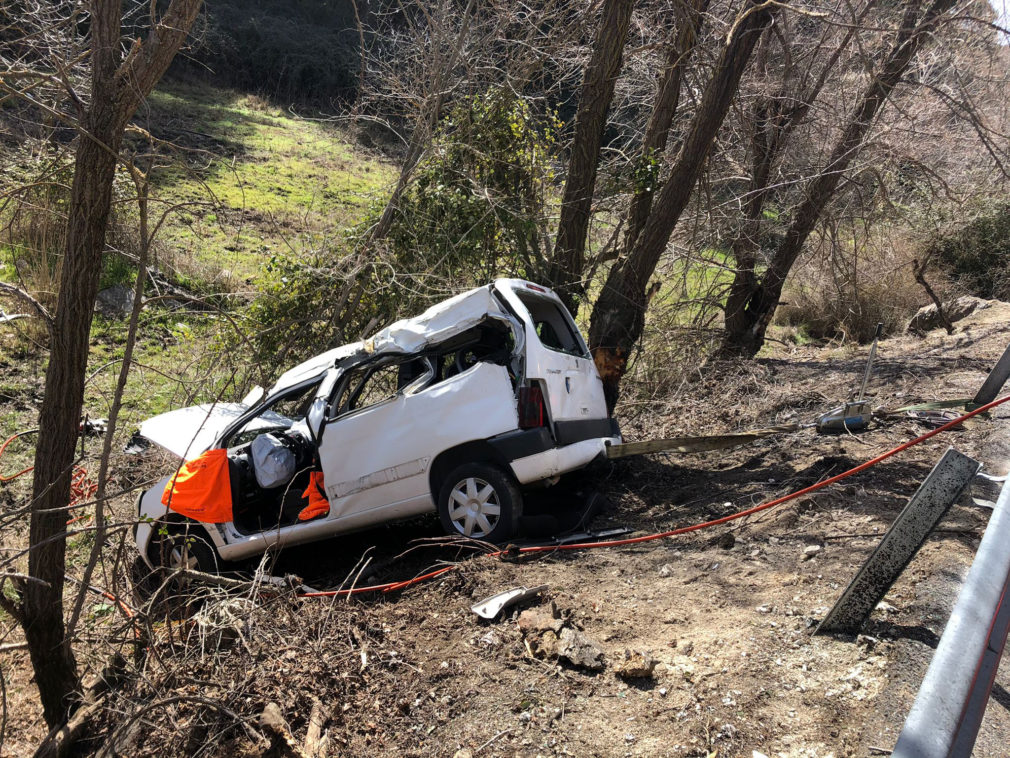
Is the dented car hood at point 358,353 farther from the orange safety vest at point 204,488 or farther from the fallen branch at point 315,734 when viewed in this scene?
the fallen branch at point 315,734

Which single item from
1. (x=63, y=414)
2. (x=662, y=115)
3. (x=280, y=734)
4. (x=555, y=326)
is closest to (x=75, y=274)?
(x=63, y=414)

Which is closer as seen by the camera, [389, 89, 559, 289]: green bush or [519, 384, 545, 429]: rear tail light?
[519, 384, 545, 429]: rear tail light

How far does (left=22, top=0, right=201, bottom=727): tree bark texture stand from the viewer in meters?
3.77

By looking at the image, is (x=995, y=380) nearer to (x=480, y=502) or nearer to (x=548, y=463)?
(x=548, y=463)

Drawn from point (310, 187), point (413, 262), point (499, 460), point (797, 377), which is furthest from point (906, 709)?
point (310, 187)

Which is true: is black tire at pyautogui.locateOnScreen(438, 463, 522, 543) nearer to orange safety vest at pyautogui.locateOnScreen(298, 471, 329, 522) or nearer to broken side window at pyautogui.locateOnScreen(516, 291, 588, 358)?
orange safety vest at pyautogui.locateOnScreen(298, 471, 329, 522)

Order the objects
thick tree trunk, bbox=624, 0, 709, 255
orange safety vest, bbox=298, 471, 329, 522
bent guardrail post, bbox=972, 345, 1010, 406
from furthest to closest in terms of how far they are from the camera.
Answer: thick tree trunk, bbox=624, 0, 709, 255, orange safety vest, bbox=298, 471, 329, 522, bent guardrail post, bbox=972, 345, 1010, 406

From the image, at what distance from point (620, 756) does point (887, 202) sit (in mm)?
9199

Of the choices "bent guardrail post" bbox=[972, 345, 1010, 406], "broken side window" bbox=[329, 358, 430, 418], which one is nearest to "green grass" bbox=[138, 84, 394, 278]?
"broken side window" bbox=[329, 358, 430, 418]

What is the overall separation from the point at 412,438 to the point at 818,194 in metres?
7.08

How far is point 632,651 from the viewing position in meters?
3.75

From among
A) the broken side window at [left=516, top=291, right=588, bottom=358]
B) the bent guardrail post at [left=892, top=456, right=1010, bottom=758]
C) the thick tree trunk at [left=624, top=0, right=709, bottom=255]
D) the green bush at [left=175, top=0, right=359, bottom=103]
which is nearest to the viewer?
the bent guardrail post at [left=892, top=456, right=1010, bottom=758]

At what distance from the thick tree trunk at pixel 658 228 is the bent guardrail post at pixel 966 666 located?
6.38 meters

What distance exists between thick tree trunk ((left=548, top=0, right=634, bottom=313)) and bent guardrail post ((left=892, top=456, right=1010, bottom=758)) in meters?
7.45
